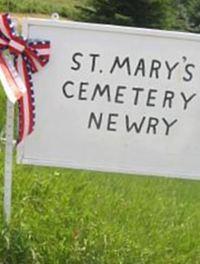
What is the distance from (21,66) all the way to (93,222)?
87 centimetres

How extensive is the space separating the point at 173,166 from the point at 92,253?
1.83 feet

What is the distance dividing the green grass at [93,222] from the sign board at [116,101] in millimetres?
311

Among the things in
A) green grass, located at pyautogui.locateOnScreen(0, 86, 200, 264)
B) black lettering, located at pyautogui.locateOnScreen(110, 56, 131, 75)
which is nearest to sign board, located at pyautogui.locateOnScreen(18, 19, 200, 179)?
black lettering, located at pyautogui.locateOnScreen(110, 56, 131, 75)

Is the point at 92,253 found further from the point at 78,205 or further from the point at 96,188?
the point at 96,188

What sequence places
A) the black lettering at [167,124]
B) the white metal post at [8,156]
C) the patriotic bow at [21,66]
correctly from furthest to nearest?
the black lettering at [167,124], the white metal post at [8,156], the patriotic bow at [21,66]

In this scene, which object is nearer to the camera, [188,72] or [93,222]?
[188,72]

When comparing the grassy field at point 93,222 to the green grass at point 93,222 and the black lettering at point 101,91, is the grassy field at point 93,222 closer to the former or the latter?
the green grass at point 93,222

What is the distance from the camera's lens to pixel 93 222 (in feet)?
12.7

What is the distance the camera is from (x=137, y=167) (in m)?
3.71

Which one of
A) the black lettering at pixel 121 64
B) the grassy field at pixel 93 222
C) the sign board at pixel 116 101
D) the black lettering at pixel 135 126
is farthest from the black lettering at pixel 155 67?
the grassy field at pixel 93 222

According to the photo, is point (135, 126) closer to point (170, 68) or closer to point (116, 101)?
point (116, 101)

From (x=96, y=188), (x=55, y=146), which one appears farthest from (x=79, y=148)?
(x=96, y=188)

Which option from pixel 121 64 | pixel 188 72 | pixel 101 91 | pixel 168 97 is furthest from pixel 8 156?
pixel 188 72

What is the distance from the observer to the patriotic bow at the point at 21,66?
3.45 m
